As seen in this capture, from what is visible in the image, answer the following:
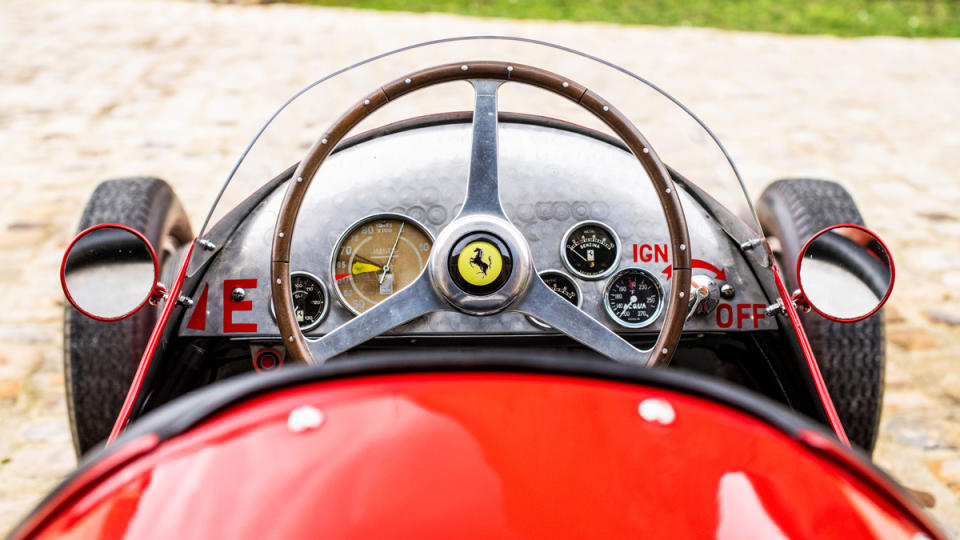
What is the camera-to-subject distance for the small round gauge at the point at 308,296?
175 centimetres

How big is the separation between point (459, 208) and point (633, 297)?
45 cm

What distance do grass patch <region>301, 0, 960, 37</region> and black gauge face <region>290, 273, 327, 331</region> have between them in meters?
8.70

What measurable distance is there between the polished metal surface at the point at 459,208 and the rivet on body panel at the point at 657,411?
67 cm

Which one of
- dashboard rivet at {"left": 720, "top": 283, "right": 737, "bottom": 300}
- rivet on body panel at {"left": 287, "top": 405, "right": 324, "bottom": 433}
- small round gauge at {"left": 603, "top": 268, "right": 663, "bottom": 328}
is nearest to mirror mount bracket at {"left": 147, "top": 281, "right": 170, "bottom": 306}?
rivet on body panel at {"left": 287, "top": 405, "right": 324, "bottom": 433}

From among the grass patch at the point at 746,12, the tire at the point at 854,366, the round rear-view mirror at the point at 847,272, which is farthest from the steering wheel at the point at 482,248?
the grass patch at the point at 746,12

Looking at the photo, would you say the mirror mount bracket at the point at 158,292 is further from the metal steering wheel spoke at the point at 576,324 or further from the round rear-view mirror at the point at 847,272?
the round rear-view mirror at the point at 847,272

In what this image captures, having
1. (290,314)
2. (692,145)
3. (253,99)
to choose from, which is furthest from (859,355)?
(253,99)

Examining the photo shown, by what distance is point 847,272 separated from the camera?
180 centimetres

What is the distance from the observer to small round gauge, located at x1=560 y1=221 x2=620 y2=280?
180 centimetres

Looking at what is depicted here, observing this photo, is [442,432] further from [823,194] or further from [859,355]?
[823,194]

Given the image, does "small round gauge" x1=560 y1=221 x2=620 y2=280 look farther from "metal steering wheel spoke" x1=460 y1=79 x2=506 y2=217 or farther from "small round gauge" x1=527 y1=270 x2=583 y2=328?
"metal steering wheel spoke" x1=460 y1=79 x2=506 y2=217

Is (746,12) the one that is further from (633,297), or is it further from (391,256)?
(391,256)

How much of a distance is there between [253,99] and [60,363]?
3.80m

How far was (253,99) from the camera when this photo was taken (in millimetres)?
6383
